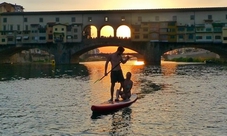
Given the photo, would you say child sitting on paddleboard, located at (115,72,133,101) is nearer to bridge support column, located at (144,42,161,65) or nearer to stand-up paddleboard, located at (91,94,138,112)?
stand-up paddleboard, located at (91,94,138,112)

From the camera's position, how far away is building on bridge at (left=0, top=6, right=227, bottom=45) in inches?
3204

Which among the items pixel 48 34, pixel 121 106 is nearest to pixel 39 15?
pixel 48 34

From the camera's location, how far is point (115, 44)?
8581 cm

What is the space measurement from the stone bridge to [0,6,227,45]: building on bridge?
1.68m

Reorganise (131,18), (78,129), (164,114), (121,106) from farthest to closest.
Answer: (131,18) < (121,106) < (164,114) < (78,129)

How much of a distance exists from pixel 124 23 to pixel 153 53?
10.6m

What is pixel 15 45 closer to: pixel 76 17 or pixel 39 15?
pixel 39 15

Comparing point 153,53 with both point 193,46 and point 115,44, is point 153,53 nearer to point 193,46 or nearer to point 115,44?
A: point 193,46

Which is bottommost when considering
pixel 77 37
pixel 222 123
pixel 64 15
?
pixel 222 123

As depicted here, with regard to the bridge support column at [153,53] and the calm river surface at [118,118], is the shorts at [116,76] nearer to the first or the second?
the calm river surface at [118,118]

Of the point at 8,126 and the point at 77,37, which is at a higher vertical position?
the point at 77,37

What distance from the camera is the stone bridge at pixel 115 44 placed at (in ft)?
268

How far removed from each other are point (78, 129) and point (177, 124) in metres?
3.45

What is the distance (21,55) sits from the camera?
11731 cm
